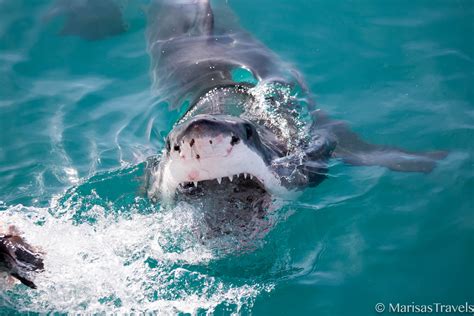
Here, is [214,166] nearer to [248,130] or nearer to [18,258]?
[248,130]

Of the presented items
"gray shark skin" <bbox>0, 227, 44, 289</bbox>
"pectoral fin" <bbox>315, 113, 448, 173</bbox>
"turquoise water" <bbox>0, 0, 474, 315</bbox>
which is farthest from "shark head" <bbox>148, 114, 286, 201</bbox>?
"pectoral fin" <bbox>315, 113, 448, 173</bbox>

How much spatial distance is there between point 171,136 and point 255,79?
196 centimetres

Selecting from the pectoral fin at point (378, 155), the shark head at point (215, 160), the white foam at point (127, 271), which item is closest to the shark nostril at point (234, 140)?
the shark head at point (215, 160)

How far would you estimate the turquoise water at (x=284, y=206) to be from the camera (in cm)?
288

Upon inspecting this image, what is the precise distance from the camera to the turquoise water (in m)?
2.88

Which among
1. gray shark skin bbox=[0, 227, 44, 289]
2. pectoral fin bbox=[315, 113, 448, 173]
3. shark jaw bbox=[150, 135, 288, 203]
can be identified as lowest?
gray shark skin bbox=[0, 227, 44, 289]

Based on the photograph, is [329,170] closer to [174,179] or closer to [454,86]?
[174,179]

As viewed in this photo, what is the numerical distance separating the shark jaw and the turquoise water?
0.28m

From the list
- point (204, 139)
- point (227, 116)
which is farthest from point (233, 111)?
point (204, 139)

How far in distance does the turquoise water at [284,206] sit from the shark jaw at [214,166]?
28 centimetres

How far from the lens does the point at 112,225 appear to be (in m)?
3.38

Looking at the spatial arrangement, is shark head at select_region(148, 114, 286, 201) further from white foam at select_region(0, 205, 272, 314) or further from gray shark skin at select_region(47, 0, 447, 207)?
white foam at select_region(0, 205, 272, 314)

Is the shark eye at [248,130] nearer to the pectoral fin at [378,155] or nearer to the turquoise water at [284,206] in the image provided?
the turquoise water at [284,206]

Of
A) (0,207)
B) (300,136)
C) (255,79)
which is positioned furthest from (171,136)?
(255,79)
